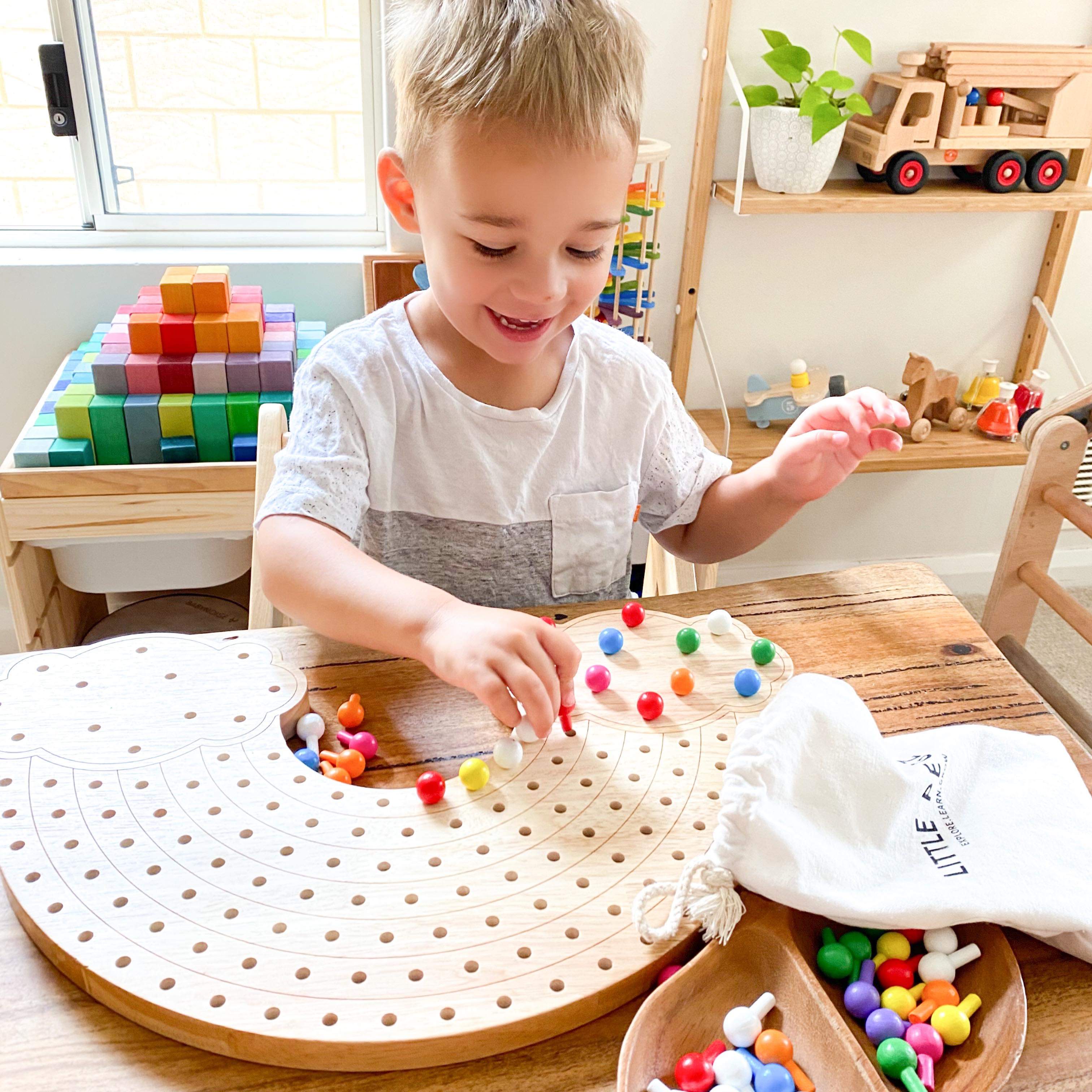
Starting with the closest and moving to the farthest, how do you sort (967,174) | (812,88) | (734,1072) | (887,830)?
(734,1072) → (887,830) → (812,88) → (967,174)

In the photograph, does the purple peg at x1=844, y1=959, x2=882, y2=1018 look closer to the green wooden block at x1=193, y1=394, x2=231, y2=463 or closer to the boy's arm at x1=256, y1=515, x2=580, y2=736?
the boy's arm at x1=256, y1=515, x2=580, y2=736

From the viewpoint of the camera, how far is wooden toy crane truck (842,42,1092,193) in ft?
5.71

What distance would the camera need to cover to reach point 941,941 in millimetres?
573

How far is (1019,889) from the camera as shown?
0.57 metres

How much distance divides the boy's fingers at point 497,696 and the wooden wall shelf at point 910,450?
132 cm

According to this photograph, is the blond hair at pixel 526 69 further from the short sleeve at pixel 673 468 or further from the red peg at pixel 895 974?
the red peg at pixel 895 974

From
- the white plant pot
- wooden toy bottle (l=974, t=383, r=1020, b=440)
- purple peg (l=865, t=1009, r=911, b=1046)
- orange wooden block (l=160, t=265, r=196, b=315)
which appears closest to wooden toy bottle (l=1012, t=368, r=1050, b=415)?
wooden toy bottle (l=974, t=383, r=1020, b=440)

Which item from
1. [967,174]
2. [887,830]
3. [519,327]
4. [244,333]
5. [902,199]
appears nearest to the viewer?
[887,830]

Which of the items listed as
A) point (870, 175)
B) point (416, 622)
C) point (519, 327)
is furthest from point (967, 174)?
point (416, 622)

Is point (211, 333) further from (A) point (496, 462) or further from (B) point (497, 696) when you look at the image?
(B) point (497, 696)

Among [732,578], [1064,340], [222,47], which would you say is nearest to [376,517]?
[222,47]

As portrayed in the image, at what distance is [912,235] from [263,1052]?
198cm

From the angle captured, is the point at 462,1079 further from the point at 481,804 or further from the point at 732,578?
the point at 732,578

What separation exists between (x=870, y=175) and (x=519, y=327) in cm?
131
